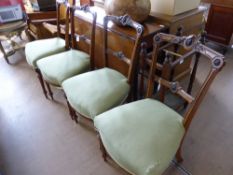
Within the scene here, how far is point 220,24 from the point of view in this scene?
2303 millimetres

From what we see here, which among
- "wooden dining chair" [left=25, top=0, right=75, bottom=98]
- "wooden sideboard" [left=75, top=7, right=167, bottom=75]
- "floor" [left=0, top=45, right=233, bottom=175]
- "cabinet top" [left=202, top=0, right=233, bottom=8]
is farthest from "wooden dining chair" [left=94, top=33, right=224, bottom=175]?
"cabinet top" [left=202, top=0, right=233, bottom=8]

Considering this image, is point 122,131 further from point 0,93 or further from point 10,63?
point 10,63

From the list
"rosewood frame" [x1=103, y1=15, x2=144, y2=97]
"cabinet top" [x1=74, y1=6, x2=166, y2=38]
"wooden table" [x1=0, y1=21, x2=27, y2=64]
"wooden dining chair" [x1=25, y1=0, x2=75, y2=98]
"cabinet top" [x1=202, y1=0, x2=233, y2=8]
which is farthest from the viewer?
"wooden table" [x1=0, y1=21, x2=27, y2=64]

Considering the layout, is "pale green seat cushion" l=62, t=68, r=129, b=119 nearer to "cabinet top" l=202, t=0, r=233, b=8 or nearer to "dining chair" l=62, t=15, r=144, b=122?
"dining chair" l=62, t=15, r=144, b=122

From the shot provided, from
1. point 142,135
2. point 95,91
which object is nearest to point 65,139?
point 95,91

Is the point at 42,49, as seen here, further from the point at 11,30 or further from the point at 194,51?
the point at 194,51

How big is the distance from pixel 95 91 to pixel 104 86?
0.24 feet

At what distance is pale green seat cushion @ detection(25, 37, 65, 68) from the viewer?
1736 millimetres

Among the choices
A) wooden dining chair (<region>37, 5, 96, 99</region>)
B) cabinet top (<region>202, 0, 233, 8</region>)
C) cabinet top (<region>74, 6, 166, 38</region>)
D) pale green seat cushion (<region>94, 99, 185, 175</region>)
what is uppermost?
cabinet top (<region>202, 0, 233, 8</region>)

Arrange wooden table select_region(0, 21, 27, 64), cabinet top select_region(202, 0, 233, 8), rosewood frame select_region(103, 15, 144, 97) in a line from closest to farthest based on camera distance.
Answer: rosewood frame select_region(103, 15, 144, 97)
cabinet top select_region(202, 0, 233, 8)
wooden table select_region(0, 21, 27, 64)

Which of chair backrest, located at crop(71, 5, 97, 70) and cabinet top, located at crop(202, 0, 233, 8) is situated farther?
cabinet top, located at crop(202, 0, 233, 8)

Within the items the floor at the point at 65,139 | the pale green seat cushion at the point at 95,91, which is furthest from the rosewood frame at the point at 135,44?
the floor at the point at 65,139

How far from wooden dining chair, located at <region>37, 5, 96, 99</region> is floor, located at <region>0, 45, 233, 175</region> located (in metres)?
0.37

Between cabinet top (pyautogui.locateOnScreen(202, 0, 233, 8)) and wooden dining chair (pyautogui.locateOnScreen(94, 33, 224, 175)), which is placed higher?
cabinet top (pyautogui.locateOnScreen(202, 0, 233, 8))
